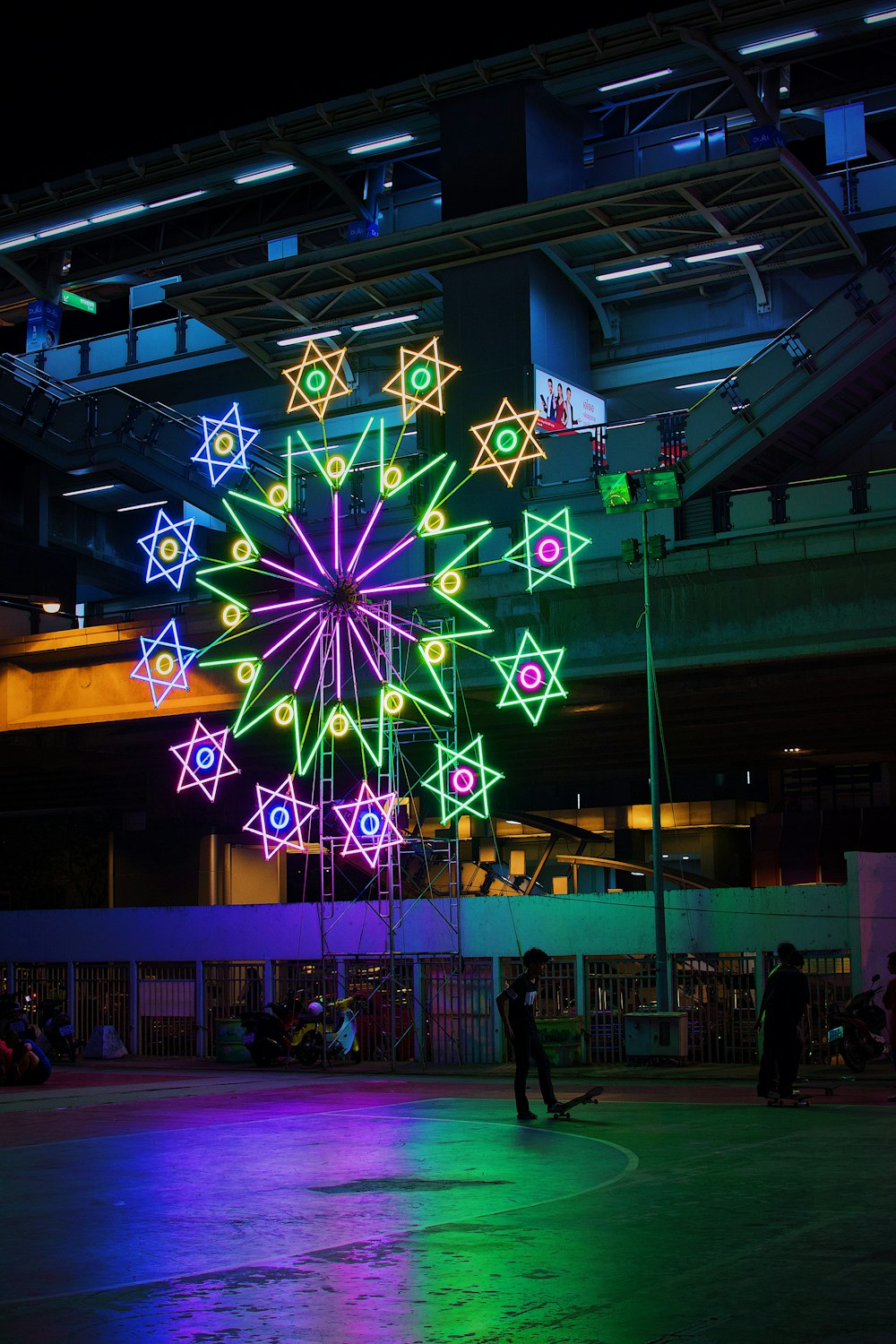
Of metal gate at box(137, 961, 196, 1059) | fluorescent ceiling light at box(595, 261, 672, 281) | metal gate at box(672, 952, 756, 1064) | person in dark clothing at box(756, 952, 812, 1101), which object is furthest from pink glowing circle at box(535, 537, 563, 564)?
fluorescent ceiling light at box(595, 261, 672, 281)

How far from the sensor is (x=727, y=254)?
37.1 m

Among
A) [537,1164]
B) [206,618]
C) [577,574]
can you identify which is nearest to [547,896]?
[577,574]

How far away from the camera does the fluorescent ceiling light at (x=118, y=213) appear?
133ft

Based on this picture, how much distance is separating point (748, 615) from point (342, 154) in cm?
1826

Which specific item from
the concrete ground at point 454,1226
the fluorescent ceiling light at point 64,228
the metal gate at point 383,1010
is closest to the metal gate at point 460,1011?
the metal gate at point 383,1010

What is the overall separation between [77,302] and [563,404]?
18.6 meters

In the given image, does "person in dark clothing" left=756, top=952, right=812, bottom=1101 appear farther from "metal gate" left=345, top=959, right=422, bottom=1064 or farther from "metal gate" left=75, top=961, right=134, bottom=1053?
"metal gate" left=75, top=961, right=134, bottom=1053

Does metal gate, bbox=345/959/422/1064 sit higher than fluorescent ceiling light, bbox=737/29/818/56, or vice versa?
fluorescent ceiling light, bbox=737/29/818/56

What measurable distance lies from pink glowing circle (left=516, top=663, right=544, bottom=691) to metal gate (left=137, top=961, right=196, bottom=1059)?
918 centimetres

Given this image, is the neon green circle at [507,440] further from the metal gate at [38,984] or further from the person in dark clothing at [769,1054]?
the metal gate at [38,984]

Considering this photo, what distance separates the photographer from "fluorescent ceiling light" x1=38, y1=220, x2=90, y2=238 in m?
41.2

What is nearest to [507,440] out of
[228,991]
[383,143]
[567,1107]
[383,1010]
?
[383,1010]

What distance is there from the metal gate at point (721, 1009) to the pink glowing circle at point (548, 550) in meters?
7.78

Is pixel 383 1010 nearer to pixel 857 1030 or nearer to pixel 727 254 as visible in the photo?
pixel 857 1030
